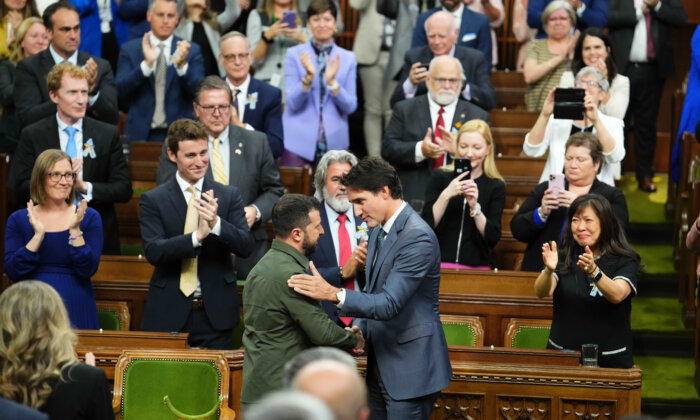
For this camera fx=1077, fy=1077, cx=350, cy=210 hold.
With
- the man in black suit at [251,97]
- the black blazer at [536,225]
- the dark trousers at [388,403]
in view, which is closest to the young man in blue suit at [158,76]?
the man in black suit at [251,97]

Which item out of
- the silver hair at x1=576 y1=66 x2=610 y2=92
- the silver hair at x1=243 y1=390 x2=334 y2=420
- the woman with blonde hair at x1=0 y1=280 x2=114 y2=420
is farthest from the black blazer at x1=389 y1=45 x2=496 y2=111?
the silver hair at x1=243 y1=390 x2=334 y2=420

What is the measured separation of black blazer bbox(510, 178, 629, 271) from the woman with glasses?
212 cm

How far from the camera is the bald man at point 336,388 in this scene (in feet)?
7.09

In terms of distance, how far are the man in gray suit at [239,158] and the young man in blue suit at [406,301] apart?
5.71ft

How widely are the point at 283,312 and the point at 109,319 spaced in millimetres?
2018

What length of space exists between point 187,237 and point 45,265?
735 millimetres

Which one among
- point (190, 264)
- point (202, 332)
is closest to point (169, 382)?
point (202, 332)

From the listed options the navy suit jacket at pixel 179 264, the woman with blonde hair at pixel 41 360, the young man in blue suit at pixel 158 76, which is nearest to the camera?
the woman with blonde hair at pixel 41 360

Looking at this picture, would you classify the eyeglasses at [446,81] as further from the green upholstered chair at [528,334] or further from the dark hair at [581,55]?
the green upholstered chair at [528,334]

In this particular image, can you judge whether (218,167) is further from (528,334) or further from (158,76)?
(528,334)

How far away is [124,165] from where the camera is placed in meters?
5.99

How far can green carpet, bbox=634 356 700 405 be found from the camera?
5.75 m

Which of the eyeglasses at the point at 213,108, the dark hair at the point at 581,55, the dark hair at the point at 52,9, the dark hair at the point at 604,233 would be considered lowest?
the dark hair at the point at 604,233

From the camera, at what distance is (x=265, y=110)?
21.7 ft
